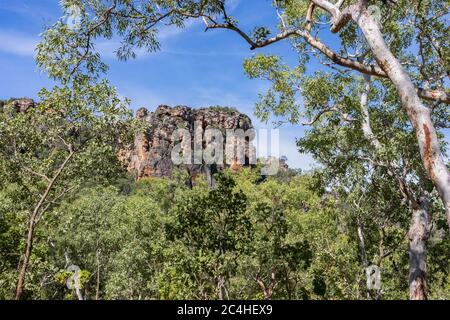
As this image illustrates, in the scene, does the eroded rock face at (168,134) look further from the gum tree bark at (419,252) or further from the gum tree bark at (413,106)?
the gum tree bark at (413,106)

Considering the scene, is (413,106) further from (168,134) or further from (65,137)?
(168,134)

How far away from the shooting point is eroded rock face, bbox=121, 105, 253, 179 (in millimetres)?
82750

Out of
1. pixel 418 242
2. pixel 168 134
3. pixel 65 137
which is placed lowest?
pixel 418 242

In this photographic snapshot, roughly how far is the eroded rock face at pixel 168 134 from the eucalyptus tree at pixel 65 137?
6178cm

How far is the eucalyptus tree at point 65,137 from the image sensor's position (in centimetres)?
1234

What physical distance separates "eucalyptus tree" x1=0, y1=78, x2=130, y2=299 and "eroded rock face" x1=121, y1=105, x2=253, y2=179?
6178 cm

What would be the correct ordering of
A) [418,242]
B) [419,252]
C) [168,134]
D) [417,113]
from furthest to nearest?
[168,134] → [418,242] → [419,252] → [417,113]

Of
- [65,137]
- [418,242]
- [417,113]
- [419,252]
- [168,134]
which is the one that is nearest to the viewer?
[417,113]

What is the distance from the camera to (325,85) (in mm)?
13445

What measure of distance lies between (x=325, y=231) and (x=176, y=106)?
71.7 m

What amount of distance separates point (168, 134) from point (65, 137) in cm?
7365

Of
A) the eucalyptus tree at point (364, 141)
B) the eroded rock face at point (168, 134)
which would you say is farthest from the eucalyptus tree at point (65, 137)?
the eroded rock face at point (168, 134)

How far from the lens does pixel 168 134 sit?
86.2 m

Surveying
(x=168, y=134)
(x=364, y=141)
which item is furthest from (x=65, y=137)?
(x=168, y=134)
